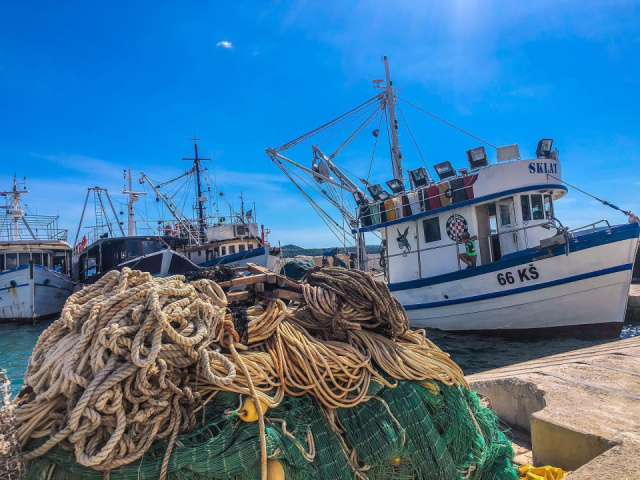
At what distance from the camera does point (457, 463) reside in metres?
2.45

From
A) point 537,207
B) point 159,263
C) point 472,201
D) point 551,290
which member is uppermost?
point 472,201

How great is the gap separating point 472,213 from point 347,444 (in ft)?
29.6

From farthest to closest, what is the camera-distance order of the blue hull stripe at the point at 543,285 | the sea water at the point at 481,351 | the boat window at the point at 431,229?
the boat window at the point at 431,229 → the blue hull stripe at the point at 543,285 → the sea water at the point at 481,351

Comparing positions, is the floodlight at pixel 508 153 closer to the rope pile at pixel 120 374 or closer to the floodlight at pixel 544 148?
the floodlight at pixel 544 148

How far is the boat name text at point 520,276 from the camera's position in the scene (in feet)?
29.5

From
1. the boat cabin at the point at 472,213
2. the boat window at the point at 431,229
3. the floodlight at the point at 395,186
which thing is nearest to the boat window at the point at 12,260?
the boat cabin at the point at 472,213

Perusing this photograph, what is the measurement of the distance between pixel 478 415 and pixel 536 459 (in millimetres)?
887

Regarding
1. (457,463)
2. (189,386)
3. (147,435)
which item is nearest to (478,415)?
(457,463)

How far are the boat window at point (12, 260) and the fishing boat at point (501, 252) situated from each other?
17.8 metres

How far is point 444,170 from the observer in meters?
11.0

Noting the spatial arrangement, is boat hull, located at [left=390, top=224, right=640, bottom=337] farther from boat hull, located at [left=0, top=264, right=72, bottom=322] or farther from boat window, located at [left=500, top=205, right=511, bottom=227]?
boat hull, located at [left=0, top=264, right=72, bottom=322]

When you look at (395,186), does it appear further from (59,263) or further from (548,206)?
(59,263)

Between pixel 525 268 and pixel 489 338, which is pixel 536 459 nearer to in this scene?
pixel 525 268

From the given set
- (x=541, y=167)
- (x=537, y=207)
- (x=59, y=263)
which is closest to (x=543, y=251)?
(x=537, y=207)
